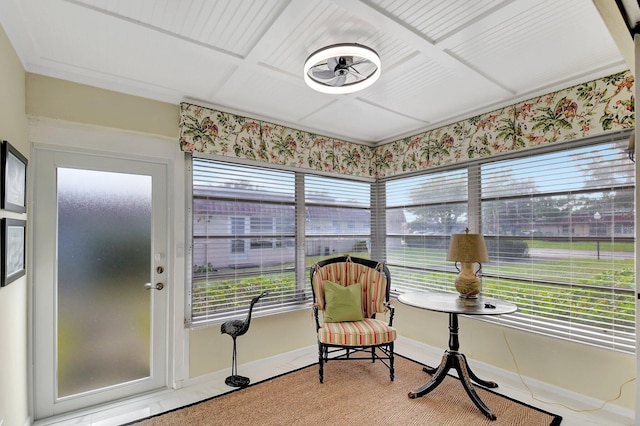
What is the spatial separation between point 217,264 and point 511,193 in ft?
9.29

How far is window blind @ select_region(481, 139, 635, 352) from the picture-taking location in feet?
7.84

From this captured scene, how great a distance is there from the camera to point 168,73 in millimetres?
2426

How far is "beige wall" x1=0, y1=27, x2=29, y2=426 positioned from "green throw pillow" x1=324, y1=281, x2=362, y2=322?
225 centimetres

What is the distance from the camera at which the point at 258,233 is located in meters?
3.38

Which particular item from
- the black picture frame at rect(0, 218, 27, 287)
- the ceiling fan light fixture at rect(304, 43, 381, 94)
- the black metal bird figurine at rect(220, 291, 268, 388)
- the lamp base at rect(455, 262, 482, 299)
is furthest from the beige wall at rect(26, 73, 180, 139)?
the lamp base at rect(455, 262, 482, 299)

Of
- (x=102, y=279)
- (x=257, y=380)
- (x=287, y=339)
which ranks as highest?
(x=102, y=279)

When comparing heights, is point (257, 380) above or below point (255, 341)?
below

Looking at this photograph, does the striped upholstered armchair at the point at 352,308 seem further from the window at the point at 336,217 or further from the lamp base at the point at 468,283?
the lamp base at the point at 468,283

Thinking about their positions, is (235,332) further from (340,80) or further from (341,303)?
(340,80)

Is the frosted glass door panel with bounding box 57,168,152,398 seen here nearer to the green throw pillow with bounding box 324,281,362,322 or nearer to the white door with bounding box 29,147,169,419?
the white door with bounding box 29,147,169,419

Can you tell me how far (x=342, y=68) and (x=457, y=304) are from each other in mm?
2053

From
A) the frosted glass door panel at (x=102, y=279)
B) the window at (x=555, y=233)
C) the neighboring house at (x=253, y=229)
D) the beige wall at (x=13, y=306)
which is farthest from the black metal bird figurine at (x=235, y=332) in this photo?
the window at (x=555, y=233)

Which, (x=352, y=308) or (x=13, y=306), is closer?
(x=13, y=306)

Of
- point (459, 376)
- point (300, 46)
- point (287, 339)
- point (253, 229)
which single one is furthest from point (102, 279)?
point (459, 376)
